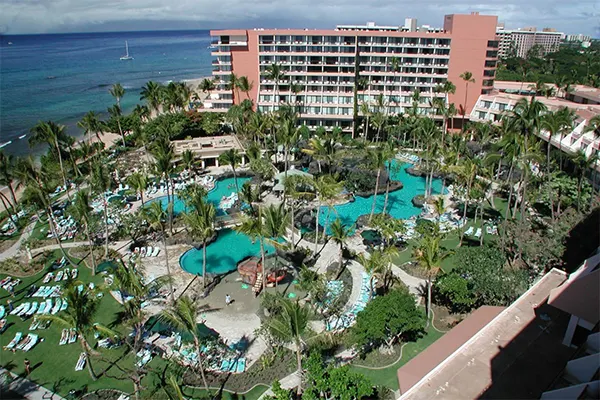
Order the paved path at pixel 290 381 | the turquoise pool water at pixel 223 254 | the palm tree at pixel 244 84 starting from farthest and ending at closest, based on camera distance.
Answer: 1. the palm tree at pixel 244 84
2. the turquoise pool water at pixel 223 254
3. the paved path at pixel 290 381

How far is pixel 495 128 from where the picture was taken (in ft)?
200

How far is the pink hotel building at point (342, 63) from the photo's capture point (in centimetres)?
7344

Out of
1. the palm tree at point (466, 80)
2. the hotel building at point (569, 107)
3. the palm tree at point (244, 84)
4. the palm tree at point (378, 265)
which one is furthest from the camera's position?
the palm tree at point (466, 80)

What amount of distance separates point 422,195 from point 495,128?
18.7 metres

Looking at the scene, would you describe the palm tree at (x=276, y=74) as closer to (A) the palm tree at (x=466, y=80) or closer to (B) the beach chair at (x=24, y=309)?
(A) the palm tree at (x=466, y=80)

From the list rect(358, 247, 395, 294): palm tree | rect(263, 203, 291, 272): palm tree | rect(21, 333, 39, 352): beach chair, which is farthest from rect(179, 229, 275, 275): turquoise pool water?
rect(21, 333, 39, 352): beach chair

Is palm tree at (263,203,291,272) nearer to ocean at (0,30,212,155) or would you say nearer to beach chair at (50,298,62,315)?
beach chair at (50,298,62,315)

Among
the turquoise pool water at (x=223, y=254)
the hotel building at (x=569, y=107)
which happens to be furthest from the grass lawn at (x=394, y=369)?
the hotel building at (x=569, y=107)

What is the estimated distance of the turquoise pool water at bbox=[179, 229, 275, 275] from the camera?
123 feet

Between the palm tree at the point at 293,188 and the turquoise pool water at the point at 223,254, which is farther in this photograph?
the palm tree at the point at 293,188

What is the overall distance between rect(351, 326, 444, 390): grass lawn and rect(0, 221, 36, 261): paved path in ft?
112

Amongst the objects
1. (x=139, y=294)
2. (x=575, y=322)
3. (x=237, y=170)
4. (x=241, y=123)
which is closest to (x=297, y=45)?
(x=241, y=123)

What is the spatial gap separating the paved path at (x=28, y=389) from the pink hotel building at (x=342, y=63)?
57768mm

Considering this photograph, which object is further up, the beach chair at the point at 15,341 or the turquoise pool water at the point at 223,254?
the turquoise pool water at the point at 223,254
